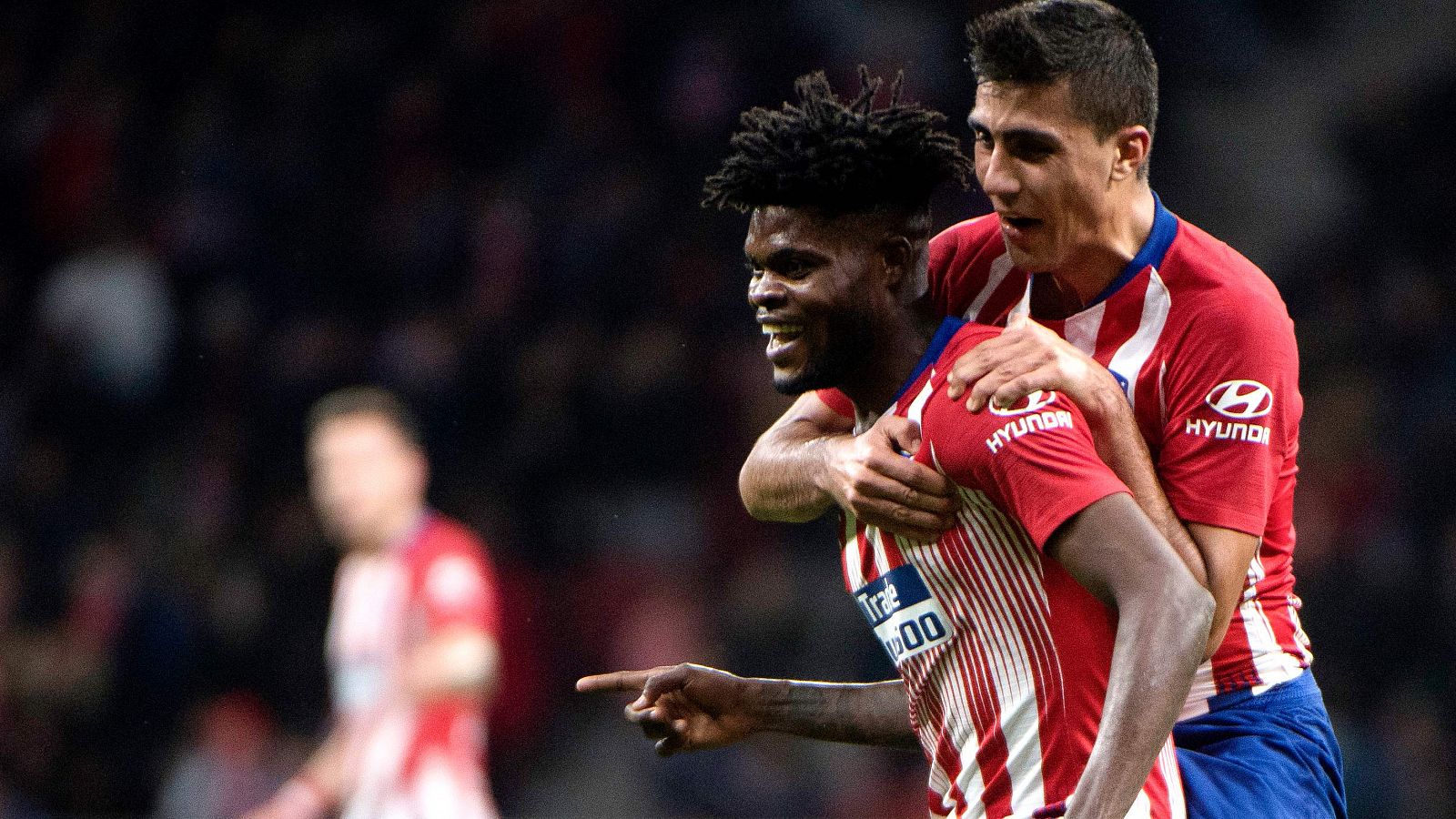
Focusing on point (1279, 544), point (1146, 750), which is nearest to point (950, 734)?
point (1146, 750)

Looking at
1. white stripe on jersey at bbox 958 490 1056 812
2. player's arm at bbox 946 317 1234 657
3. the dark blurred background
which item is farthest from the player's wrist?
the dark blurred background

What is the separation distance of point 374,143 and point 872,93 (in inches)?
296

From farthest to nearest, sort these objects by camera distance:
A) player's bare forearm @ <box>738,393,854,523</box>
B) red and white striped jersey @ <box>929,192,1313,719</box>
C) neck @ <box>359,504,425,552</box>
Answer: neck @ <box>359,504,425,552</box> < player's bare forearm @ <box>738,393,854,523</box> < red and white striped jersey @ <box>929,192,1313,719</box>

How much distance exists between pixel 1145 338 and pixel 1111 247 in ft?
0.53

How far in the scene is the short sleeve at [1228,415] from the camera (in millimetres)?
2730

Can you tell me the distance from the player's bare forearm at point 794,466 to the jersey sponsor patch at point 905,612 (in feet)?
0.82

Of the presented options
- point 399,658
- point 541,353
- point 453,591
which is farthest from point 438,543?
point 541,353

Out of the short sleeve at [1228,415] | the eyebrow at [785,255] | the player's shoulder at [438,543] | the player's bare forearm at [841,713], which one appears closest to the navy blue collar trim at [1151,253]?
the short sleeve at [1228,415]

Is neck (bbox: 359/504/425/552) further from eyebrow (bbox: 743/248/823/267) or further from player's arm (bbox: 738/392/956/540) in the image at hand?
eyebrow (bbox: 743/248/823/267)

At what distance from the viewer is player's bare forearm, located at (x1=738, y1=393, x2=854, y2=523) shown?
120 inches

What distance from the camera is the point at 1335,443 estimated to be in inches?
306

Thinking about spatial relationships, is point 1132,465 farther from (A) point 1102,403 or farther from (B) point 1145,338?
(B) point 1145,338

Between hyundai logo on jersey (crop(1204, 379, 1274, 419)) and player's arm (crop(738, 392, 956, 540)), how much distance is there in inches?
19.0

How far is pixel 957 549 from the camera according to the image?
260 cm
